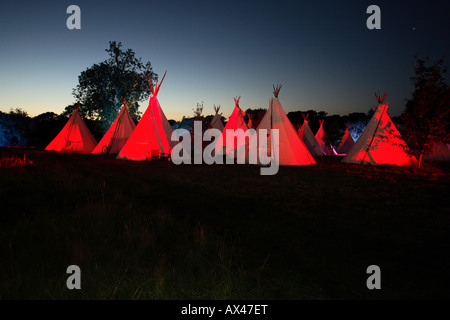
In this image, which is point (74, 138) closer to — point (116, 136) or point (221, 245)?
point (116, 136)

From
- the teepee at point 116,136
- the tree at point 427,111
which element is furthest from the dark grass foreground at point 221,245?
the teepee at point 116,136

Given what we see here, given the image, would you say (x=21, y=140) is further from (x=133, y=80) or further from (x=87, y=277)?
(x=87, y=277)

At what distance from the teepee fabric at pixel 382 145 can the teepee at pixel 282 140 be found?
9.79 feet

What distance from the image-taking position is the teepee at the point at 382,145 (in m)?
12.5

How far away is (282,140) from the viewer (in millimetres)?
12273

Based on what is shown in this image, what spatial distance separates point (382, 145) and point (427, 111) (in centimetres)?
257

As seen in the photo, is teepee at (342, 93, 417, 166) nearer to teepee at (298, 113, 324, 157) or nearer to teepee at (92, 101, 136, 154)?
teepee at (298, 113, 324, 157)

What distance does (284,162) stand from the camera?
12211 millimetres

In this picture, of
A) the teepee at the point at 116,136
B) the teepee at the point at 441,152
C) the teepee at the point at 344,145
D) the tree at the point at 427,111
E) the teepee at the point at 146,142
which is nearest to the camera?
the tree at the point at 427,111

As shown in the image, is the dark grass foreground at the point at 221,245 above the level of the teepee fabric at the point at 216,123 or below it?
below

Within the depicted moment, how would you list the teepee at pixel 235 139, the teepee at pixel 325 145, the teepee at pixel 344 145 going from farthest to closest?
the teepee at pixel 344 145 < the teepee at pixel 325 145 < the teepee at pixel 235 139

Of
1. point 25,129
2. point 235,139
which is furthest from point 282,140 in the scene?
point 25,129

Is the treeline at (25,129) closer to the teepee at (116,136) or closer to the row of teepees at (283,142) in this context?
the teepee at (116,136)

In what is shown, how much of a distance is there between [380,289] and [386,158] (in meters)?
12.2
